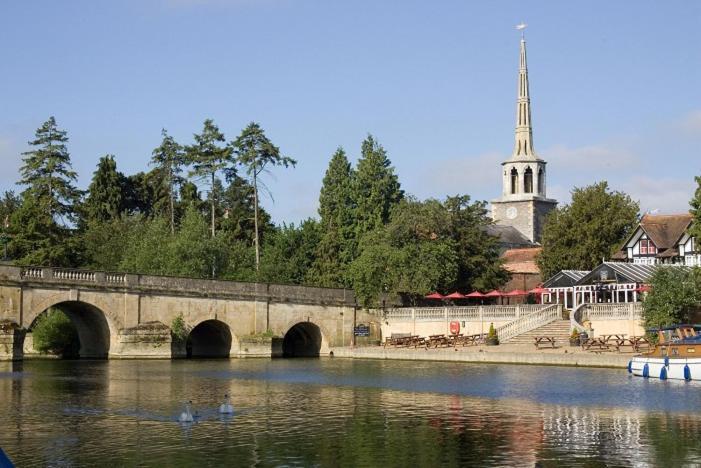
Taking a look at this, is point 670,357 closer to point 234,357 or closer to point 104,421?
point 104,421

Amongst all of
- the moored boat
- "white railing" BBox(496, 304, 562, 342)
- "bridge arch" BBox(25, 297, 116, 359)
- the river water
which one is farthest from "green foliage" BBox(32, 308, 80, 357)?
the moored boat

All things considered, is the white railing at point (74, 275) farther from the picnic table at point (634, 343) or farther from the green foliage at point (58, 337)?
the picnic table at point (634, 343)

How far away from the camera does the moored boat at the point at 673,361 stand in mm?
46219

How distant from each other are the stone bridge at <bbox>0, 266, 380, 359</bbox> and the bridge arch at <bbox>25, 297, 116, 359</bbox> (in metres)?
0.06

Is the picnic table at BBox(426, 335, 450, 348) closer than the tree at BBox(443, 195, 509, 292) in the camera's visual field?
Yes

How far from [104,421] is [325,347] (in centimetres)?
4344

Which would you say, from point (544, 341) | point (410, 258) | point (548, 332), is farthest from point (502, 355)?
point (410, 258)

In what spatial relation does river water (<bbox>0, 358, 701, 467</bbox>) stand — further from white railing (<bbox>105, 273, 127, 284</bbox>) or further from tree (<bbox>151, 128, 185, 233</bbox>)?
tree (<bbox>151, 128, 185, 233</bbox>)

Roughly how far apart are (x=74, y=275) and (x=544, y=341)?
28025 mm

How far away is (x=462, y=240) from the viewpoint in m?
82.1

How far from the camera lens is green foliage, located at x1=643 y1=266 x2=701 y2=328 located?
60.9m

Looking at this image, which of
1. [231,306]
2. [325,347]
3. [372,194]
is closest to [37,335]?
[231,306]

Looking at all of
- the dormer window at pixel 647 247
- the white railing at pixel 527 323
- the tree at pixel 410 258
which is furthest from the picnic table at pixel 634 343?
the dormer window at pixel 647 247

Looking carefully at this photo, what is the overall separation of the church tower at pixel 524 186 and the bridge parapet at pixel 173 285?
210 feet
